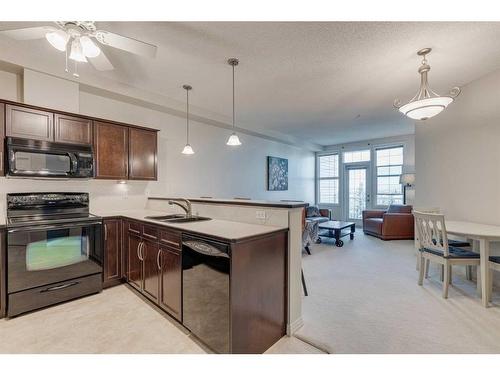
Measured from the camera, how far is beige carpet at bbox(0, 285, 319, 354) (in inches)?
72.6

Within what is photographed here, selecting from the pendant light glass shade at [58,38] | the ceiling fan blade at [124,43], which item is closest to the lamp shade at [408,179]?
the ceiling fan blade at [124,43]

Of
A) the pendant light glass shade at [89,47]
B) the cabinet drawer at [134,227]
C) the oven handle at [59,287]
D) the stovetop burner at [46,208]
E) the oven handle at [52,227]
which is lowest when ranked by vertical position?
the oven handle at [59,287]

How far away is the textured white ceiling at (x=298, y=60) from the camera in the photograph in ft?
7.39

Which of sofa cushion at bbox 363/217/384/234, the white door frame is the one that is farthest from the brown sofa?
the white door frame

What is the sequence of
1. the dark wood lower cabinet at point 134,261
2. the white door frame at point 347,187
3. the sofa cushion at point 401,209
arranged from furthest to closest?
the white door frame at point 347,187 → the sofa cushion at point 401,209 → the dark wood lower cabinet at point 134,261

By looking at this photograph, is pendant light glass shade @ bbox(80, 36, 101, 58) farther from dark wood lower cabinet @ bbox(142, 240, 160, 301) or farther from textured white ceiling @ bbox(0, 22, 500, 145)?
dark wood lower cabinet @ bbox(142, 240, 160, 301)

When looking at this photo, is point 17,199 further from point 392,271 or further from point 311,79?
point 392,271

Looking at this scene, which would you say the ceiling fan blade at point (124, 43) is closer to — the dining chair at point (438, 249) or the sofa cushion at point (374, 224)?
the dining chair at point (438, 249)

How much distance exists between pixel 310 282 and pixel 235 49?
3043 mm

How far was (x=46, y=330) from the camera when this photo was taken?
208 cm

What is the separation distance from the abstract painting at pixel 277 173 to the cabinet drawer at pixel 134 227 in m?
4.25
